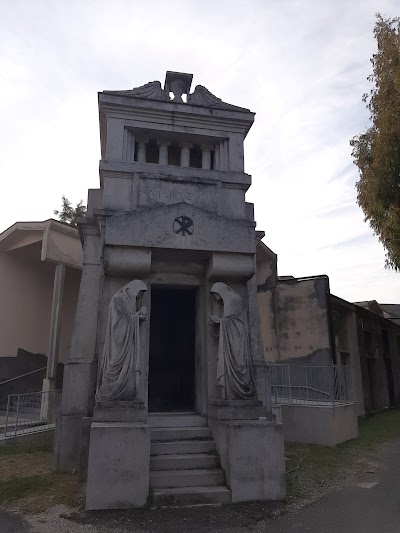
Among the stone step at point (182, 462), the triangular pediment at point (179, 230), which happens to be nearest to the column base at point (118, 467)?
the stone step at point (182, 462)

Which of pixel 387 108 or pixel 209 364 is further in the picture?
pixel 387 108

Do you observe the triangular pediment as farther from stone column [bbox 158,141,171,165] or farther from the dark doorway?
stone column [bbox 158,141,171,165]

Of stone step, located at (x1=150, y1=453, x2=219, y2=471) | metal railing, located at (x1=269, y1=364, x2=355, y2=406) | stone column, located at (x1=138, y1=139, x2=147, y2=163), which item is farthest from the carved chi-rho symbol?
metal railing, located at (x1=269, y1=364, x2=355, y2=406)

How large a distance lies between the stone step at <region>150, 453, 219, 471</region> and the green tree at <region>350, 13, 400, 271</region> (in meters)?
5.64

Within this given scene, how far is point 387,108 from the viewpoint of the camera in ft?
29.3

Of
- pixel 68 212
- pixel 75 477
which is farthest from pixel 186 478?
pixel 68 212

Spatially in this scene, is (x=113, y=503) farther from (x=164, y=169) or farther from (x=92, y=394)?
(x=164, y=169)

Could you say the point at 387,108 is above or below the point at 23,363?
above

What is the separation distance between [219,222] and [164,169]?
6.03 ft

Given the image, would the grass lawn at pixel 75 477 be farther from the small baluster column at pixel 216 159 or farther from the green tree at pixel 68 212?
the green tree at pixel 68 212

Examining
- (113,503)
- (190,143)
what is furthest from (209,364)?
(190,143)

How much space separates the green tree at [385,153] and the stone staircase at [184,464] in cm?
539

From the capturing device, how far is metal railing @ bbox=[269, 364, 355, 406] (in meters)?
11.6

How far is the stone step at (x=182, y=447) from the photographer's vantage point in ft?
19.9
